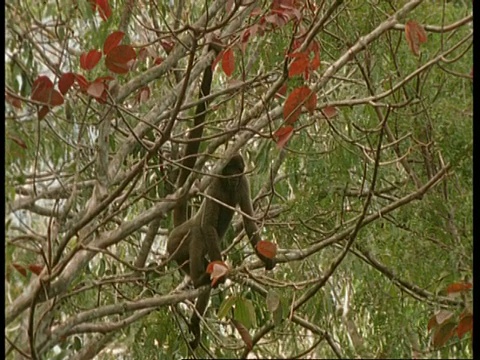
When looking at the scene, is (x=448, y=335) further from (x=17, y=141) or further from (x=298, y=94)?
(x=17, y=141)

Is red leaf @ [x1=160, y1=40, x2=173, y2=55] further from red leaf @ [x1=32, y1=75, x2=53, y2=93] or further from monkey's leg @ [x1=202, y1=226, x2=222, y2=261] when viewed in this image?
red leaf @ [x1=32, y1=75, x2=53, y2=93]

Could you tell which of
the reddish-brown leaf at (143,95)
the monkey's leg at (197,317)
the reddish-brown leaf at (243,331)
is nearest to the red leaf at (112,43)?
the reddish-brown leaf at (143,95)

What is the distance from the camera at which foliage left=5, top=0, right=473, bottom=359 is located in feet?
13.7

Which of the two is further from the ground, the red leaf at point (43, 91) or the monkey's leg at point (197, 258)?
the monkey's leg at point (197, 258)

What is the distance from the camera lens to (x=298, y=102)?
13.7 feet

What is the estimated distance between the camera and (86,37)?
208 inches

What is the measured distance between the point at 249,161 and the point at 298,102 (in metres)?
2.32

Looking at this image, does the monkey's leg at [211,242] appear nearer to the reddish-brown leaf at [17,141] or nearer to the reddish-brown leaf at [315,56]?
the reddish-brown leaf at [315,56]

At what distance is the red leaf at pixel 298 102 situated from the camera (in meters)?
4.16

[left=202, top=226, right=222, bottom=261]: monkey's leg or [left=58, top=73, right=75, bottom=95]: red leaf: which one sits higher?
[left=202, top=226, right=222, bottom=261]: monkey's leg

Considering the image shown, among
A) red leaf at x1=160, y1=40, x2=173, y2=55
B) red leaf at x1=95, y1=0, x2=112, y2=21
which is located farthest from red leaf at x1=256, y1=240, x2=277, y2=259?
red leaf at x1=160, y1=40, x2=173, y2=55

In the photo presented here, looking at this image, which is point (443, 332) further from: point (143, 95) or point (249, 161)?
point (249, 161)

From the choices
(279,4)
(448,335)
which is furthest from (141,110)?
(448,335)

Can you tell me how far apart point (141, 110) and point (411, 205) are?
1584 millimetres
